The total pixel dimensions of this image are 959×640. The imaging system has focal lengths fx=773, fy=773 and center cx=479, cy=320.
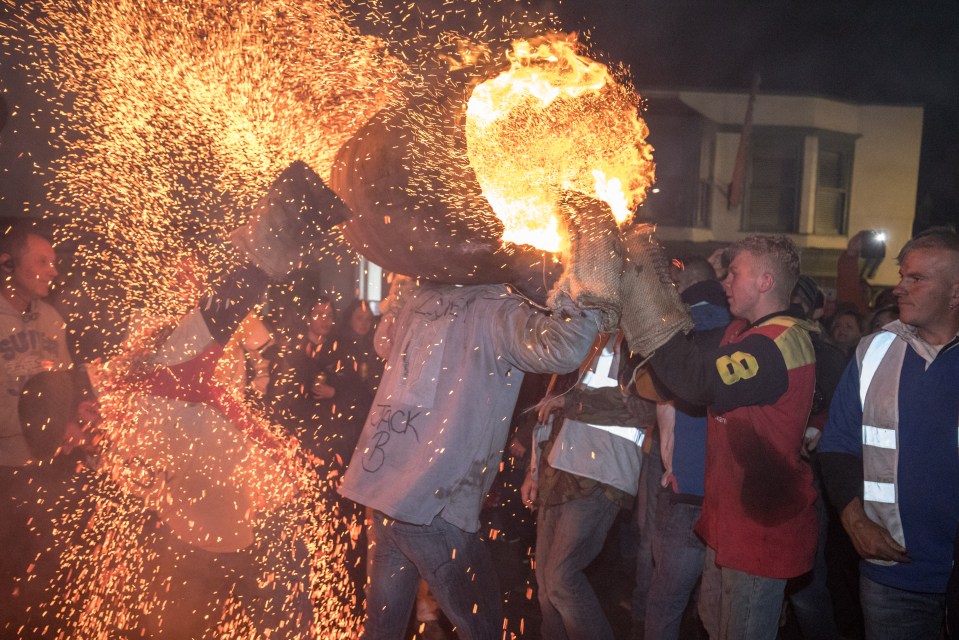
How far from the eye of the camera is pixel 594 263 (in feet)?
8.96

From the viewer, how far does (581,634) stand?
387cm

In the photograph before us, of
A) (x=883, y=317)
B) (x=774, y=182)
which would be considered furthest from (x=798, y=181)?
(x=883, y=317)

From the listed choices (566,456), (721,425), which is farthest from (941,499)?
(566,456)

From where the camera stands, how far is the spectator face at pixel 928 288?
10.1ft

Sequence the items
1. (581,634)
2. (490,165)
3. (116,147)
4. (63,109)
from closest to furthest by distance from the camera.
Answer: (490,165), (581,634), (116,147), (63,109)

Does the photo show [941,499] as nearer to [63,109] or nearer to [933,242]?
[933,242]

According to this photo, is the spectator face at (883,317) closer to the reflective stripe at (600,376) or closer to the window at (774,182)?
the reflective stripe at (600,376)

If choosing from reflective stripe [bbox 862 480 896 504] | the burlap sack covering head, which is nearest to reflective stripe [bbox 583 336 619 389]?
reflective stripe [bbox 862 480 896 504]

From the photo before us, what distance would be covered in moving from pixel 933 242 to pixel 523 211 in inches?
66.6

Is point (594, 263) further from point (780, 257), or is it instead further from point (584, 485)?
point (584, 485)

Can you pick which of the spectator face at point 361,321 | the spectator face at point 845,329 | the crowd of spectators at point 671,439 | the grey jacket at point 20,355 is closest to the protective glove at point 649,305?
the crowd of spectators at point 671,439

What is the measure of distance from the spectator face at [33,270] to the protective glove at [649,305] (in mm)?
3927

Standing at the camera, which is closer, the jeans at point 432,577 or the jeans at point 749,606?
the jeans at point 432,577

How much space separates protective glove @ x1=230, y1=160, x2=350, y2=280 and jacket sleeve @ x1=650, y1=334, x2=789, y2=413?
1367 millimetres
